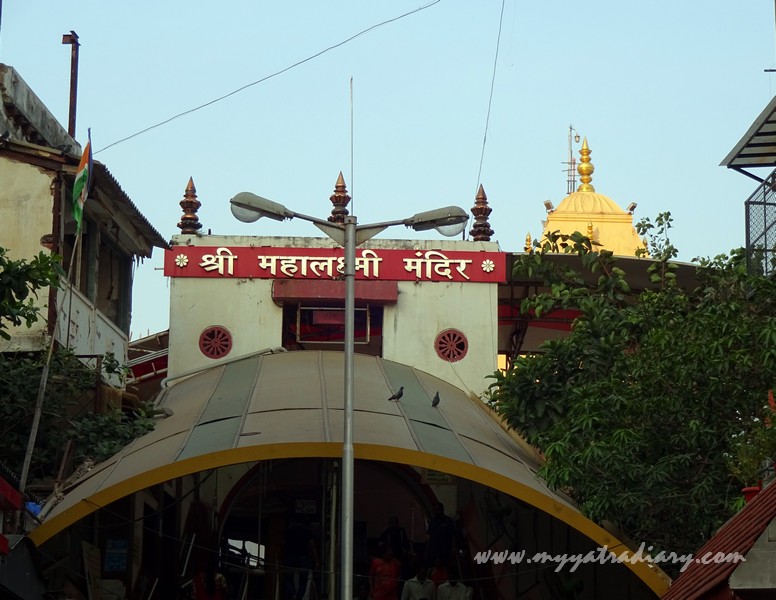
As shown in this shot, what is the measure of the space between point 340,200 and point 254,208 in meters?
14.5

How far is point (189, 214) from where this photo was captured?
30.0 m

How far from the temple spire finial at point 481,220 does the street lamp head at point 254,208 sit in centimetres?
1389

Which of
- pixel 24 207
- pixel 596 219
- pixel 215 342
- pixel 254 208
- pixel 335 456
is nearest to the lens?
pixel 254 208

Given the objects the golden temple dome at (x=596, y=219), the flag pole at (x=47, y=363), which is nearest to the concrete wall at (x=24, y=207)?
the flag pole at (x=47, y=363)

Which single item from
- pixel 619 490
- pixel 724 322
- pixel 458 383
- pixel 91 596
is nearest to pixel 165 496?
pixel 91 596

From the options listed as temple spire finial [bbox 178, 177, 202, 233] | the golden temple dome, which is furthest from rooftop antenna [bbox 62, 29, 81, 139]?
the golden temple dome

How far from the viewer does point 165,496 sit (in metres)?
25.8

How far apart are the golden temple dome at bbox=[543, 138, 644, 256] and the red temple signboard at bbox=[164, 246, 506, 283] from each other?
Answer: 739 inches

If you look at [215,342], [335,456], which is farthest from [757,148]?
[215,342]

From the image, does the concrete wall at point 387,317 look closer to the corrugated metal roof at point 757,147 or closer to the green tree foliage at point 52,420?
the green tree foliage at point 52,420

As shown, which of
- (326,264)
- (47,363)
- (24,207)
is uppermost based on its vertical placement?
(24,207)

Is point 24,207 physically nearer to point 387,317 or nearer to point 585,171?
point 387,317

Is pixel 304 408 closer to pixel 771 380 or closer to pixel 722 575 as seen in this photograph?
pixel 771 380

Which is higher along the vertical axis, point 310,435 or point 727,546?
point 310,435
